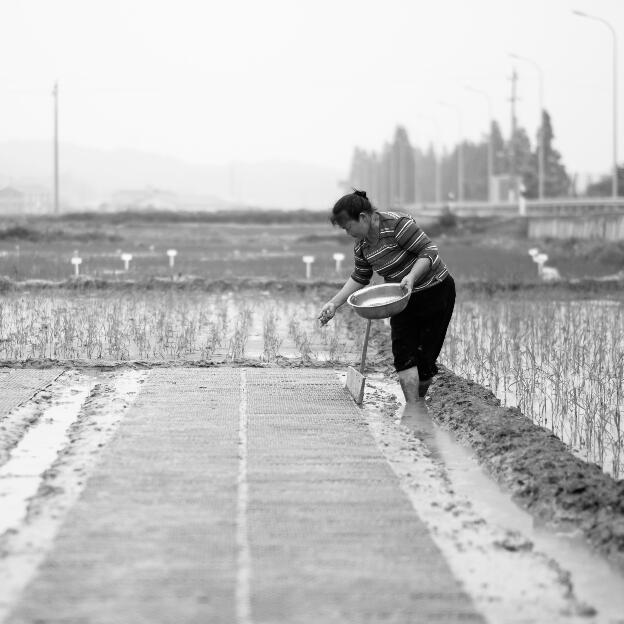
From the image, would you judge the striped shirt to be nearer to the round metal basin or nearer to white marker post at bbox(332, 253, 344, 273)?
the round metal basin

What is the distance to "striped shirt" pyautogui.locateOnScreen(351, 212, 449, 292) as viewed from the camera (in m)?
7.28

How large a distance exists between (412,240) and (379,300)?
0.46 metres

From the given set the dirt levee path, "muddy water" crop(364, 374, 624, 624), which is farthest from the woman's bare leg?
"muddy water" crop(364, 374, 624, 624)

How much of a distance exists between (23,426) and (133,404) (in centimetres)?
76

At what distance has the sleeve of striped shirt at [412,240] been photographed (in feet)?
23.8

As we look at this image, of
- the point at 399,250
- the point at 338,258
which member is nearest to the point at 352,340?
the point at 399,250

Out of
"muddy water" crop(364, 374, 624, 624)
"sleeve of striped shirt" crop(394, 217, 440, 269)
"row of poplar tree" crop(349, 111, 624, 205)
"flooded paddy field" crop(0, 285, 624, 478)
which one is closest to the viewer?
"muddy water" crop(364, 374, 624, 624)

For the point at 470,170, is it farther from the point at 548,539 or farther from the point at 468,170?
the point at 548,539

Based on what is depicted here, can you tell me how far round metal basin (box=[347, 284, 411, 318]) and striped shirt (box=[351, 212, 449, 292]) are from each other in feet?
0.34

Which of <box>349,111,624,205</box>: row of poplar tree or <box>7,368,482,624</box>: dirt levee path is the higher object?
<box>349,111,624,205</box>: row of poplar tree

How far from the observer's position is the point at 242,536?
14.3 feet

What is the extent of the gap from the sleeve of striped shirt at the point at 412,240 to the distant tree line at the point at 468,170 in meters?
40.5

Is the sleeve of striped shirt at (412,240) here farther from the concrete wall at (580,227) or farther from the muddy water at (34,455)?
the concrete wall at (580,227)

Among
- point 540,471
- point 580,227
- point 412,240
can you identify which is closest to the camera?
point 540,471
